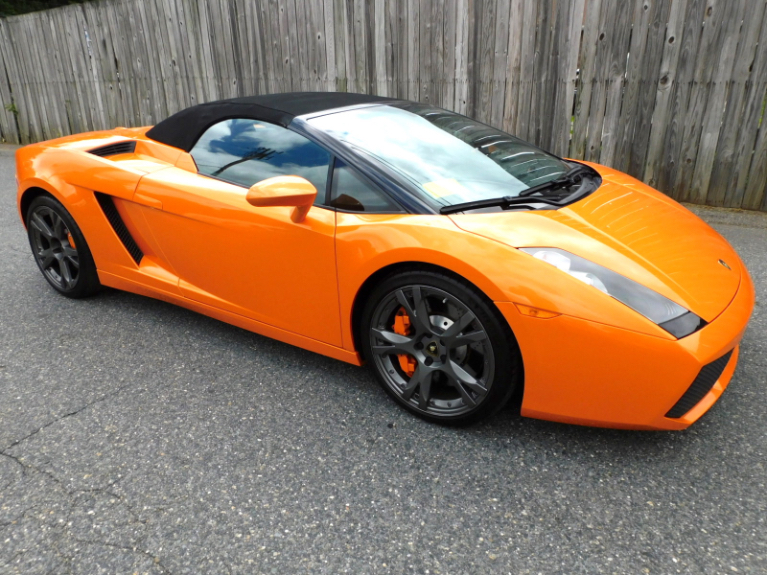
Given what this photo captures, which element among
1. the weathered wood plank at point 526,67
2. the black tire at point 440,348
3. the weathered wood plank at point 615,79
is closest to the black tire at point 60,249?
the black tire at point 440,348

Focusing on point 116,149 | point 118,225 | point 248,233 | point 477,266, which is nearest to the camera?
point 477,266

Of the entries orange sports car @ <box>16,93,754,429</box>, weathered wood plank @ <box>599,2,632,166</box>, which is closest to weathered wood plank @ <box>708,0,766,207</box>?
weathered wood plank @ <box>599,2,632,166</box>

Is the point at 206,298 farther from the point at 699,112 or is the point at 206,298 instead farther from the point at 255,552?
the point at 699,112

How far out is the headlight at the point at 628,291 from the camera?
181 cm

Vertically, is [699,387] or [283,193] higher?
[283,193]

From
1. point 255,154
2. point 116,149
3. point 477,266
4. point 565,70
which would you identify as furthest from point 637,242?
point 565,70

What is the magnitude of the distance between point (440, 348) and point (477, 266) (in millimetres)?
382

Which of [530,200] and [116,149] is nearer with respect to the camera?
[530,200]

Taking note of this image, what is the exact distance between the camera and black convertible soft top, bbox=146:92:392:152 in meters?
2.71

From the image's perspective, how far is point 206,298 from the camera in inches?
112

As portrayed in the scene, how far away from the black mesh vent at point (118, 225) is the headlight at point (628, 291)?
218cm

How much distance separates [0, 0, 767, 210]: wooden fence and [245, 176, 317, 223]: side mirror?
3.80m

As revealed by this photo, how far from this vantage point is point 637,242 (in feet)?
7.04

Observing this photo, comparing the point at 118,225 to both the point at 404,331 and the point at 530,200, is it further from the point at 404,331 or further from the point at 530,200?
the point at 530,200
